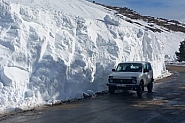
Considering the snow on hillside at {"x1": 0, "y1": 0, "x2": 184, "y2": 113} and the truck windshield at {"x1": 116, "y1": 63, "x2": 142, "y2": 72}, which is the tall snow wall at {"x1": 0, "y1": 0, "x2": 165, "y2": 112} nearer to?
the snow on hillside at {"x1": 0, "y1": 0, "x2": 184, "y2": 113}

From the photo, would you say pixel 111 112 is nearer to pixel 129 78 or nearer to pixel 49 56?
pixel 129 78

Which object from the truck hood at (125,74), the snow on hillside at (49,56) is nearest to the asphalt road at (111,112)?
the snow on hillside at (49,56)

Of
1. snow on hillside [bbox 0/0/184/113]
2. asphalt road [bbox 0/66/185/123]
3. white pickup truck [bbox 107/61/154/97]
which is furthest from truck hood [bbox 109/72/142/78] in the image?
asphalt road [bbox 0/66/185/123]

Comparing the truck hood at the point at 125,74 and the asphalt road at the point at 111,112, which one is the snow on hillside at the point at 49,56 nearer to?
the asphalt road at the point at 111,112

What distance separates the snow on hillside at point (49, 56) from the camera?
15.1 m

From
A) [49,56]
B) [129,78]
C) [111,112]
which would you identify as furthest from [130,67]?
[111,112]

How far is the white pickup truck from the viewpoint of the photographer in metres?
17.9

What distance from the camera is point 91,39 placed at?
21781mm

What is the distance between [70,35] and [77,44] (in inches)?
25.1

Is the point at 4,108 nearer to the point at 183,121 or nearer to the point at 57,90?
the point at 57,90

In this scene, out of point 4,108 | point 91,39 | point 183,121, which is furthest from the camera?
point 91,39

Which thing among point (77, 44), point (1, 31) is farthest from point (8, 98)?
point (77, 44)

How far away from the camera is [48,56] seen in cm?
1750

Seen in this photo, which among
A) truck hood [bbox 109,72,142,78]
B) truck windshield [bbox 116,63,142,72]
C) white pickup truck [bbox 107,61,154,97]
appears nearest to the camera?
white pickup truck [bbox 107,61,154,97]
